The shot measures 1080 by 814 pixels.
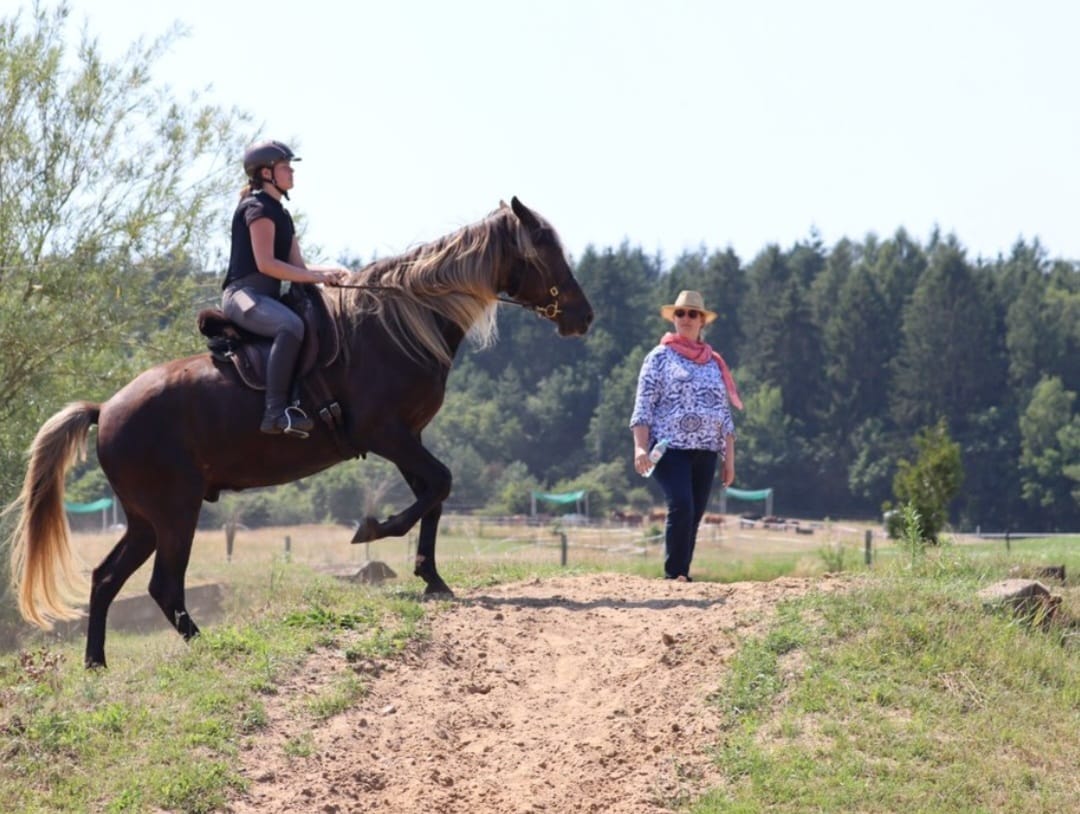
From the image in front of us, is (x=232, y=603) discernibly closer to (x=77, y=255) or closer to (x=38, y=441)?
(x=77, y=255)

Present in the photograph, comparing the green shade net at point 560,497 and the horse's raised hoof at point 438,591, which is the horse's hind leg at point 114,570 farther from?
the green shade net at point 560,497

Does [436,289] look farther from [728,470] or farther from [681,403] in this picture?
[728,470]

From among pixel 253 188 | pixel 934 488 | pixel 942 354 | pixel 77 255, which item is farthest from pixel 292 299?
pixel 942 354

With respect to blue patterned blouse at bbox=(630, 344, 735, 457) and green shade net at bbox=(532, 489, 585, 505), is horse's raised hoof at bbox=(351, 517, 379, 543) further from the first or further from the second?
green shade net at bbox=(532, 489, 585, 505)

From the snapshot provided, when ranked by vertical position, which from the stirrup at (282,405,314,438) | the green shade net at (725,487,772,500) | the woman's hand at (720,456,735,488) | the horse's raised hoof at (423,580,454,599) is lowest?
the horse's raised hoof at (423,580,454,599)

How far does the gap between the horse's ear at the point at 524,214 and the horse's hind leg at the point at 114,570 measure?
11.6 ft

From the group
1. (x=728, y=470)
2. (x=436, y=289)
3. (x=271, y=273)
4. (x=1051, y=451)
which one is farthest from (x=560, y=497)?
(x=271, y=273)

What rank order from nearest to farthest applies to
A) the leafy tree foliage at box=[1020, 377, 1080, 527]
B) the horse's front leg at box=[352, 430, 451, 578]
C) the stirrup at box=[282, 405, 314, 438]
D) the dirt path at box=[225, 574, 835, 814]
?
the dirt path at box=[225, 574, 835, 814] → the stirrup at box=[282, 405, 314, 438] → the horse's front leg at box=[352, 430, 451, 578] → the leafy tree foliage at box=[1020, 377, 1080, 527]

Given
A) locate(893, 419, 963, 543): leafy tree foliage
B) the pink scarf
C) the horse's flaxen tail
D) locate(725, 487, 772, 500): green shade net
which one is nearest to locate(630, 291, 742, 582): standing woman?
the pink scarf

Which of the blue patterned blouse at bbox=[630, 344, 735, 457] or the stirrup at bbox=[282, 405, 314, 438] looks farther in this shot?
the blue patterned blouse at bbox=[630, 344, 735, 457]

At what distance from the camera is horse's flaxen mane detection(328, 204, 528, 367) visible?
10.4 meters

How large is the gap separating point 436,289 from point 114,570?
3.08 metres

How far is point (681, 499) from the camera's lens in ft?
38.2

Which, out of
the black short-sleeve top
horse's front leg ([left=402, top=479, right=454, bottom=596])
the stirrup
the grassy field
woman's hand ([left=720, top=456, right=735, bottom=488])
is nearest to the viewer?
the grassy field
